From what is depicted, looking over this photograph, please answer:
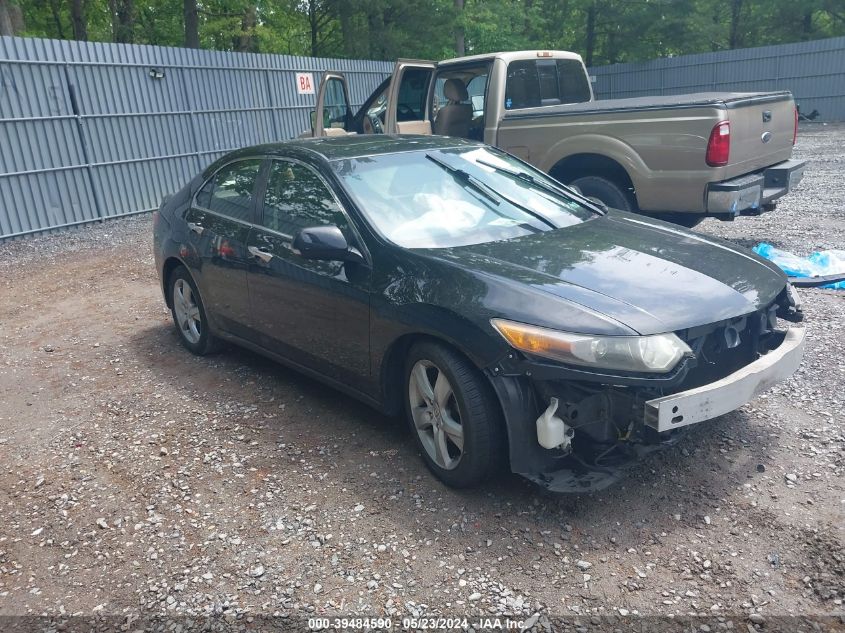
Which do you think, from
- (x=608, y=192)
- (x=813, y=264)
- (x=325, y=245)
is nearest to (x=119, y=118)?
(x=608, y=192)

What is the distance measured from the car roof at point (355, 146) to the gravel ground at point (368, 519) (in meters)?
1.55

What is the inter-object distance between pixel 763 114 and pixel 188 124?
10.2m

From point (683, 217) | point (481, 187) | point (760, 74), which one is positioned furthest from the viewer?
point (760, 74)

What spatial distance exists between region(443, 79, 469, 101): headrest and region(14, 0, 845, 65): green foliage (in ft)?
57.8

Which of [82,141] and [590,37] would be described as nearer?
[82,141]

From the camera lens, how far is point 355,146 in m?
4.52

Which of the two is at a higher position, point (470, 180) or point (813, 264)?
point (470, 180)

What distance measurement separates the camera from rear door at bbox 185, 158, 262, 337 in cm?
470

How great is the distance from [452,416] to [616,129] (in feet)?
15.2

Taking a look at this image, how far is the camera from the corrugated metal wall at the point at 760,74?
21.2 m

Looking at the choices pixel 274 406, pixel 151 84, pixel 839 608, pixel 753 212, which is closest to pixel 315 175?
pixel 274 406

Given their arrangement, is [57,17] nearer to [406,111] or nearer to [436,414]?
[406,111]

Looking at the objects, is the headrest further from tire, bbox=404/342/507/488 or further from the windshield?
tire, bbox=404/342/507/488

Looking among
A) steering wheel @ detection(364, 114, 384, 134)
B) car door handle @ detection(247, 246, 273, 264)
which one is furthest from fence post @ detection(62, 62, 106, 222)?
car door handle @ detection(247, 246, 273, 264)
